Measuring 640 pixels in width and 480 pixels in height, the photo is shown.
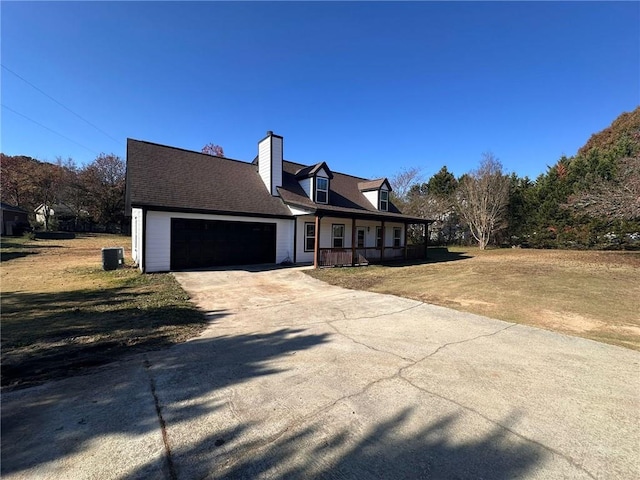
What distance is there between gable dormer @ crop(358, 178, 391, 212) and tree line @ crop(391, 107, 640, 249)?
32.8 ft

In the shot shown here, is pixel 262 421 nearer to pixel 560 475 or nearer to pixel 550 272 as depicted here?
pixel 560 475

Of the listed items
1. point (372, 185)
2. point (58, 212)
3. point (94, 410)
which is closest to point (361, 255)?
point (372, 185)

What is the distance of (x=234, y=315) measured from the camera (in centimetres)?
682

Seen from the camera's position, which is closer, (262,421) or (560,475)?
(560,475)

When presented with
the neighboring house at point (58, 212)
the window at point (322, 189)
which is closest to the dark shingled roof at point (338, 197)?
the window at point (322, 189)

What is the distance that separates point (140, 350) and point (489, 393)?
4.68 m

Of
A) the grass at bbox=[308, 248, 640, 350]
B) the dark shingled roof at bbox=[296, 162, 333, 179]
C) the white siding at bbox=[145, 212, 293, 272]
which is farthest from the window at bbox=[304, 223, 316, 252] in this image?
the white siding at bbox=[145, 212, 293, 272]

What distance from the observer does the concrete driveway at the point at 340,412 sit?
2271mm

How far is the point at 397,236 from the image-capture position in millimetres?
23203

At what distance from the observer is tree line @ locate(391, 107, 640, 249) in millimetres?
23203

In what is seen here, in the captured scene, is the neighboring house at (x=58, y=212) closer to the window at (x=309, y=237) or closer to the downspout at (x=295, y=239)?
the downspout at (x=295, y=239)

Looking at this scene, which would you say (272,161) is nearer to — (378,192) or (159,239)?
(159,239)

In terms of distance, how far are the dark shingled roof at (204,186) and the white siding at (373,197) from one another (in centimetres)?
307

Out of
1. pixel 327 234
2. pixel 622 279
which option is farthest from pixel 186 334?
pixel 622 279
